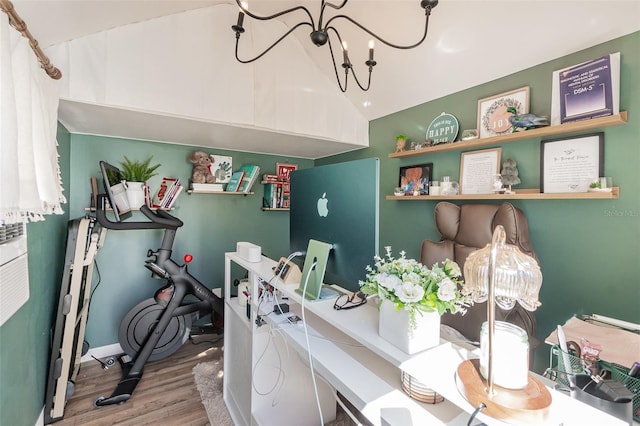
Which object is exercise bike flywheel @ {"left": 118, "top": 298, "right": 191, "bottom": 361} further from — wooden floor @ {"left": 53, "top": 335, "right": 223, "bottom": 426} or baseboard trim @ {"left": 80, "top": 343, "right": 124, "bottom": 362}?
baseboard trim @ {"left": 80, "top": 343, "right": 124, "bottom": 362}

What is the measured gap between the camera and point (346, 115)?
2742 millimetres

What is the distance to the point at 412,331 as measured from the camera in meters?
0.77

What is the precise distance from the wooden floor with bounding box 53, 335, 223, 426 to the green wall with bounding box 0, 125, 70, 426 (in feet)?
0.94

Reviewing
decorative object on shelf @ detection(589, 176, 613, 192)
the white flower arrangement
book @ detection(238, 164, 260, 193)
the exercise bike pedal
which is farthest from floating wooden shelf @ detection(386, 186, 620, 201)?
the exercise bike pedal

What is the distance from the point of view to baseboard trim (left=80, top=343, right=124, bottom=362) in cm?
243

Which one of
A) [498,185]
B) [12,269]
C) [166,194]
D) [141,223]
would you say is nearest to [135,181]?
[166,194]

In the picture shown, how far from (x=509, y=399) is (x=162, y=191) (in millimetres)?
2893

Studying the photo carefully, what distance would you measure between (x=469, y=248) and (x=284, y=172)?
2.27 metres

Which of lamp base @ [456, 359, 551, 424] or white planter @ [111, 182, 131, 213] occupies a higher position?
white planter @ [111, 182, 131, 213]

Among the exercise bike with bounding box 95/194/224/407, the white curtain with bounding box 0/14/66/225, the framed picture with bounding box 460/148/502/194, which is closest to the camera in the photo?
the white curtain with bounding box 0/14/66/225

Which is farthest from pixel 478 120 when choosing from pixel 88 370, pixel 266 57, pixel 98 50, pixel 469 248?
pixel 88 370

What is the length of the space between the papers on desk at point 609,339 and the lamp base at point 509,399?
0.47m

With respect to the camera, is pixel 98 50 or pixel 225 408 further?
pixel 225 408

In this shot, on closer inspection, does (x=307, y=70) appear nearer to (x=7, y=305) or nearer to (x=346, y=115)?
(x=346, y=115)
